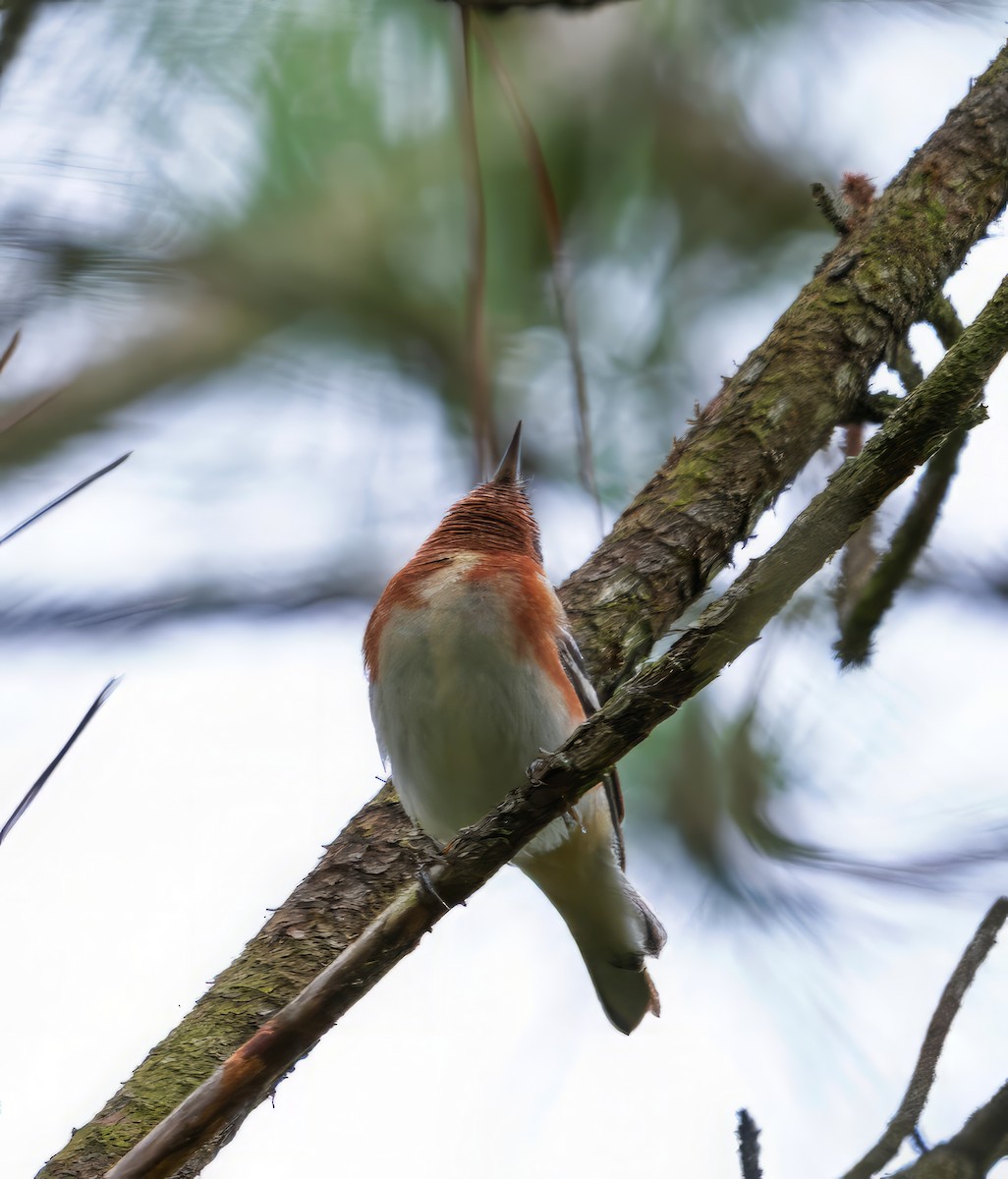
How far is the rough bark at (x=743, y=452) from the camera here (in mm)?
3223

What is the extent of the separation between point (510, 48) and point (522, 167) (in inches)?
14.0

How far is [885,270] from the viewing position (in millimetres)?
3869

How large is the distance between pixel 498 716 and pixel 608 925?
2.51ft

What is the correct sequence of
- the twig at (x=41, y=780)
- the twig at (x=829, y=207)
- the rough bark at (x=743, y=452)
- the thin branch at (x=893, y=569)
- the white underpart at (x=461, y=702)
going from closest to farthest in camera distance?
the twig at (x=41, y=780) → the white underpart at (x=461, y=702) → the rough bark at (x=743, y=452) → the twig at (x=829, y=207) → the thin branch at (x=893, y=569)

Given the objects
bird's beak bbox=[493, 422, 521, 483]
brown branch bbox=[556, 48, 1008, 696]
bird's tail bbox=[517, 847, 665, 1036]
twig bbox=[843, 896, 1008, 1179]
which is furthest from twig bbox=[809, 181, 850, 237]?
twig bbox=[843, 896, 1008, 1179]

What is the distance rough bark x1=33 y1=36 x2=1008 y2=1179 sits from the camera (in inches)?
127

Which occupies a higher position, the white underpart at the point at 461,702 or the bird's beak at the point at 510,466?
the bird's beak at the point at 510,466

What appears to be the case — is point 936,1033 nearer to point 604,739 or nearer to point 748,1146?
point 748,1146

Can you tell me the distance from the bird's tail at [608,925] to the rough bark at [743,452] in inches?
16.1

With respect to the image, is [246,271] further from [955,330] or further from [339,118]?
[955,330]

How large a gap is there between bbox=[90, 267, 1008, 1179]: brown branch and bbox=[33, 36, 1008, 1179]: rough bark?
937mm

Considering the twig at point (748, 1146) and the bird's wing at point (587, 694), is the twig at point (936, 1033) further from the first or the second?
the bird's wing at point (587, 694)

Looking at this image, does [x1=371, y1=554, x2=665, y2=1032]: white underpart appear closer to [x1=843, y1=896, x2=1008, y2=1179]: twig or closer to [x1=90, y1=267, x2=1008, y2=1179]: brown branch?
[x1=90, y1=267, x2=1008, y2=1179]: brown branch

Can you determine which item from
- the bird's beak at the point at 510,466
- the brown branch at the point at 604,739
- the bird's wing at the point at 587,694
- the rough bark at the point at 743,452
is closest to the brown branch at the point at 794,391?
the rough bark at the point at 743,452
